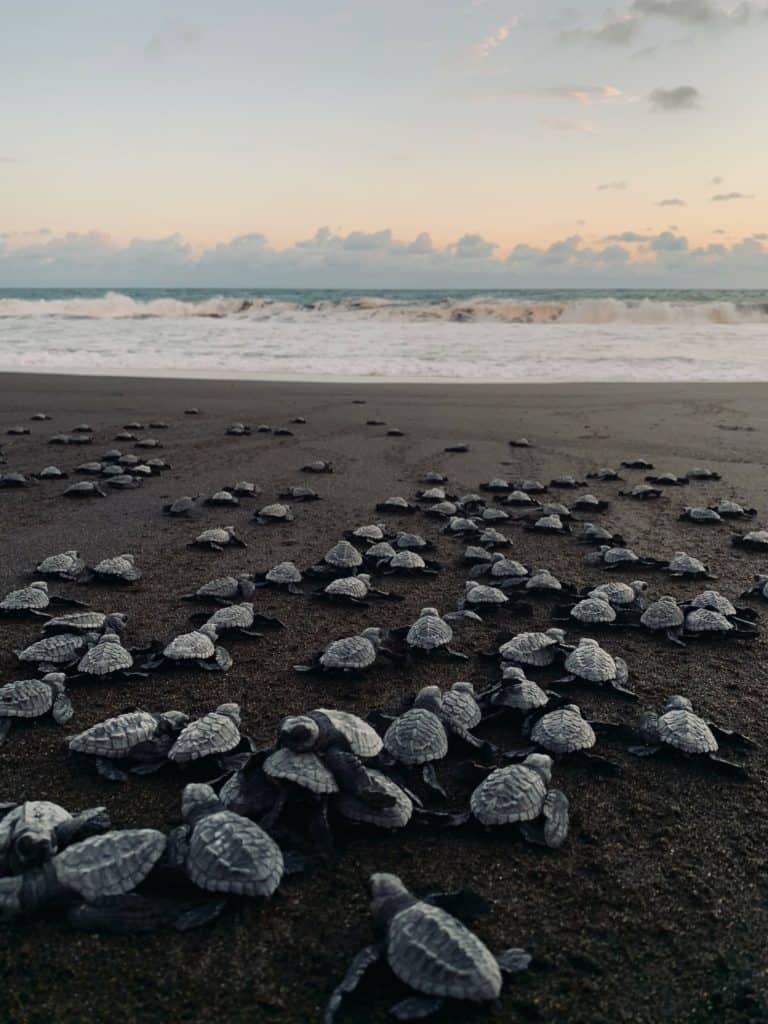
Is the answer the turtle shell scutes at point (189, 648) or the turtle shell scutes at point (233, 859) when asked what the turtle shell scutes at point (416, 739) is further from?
the turtle shell scutes at point (189, 648)

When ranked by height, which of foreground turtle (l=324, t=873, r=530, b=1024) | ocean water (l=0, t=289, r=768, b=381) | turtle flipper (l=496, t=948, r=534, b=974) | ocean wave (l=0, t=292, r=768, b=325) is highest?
ocean wave (l=0, t=292, r=768, b=325)

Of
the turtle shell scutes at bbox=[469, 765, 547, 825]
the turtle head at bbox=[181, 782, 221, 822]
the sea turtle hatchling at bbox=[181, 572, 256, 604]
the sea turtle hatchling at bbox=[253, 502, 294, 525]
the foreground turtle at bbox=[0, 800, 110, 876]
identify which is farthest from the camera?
the sea turtle hatchling at bbox=[253, 502, 294, 525]

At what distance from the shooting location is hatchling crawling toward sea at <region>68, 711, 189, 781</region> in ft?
9.66

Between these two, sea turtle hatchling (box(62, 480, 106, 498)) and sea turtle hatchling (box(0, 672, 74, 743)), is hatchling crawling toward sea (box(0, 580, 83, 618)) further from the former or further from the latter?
sea turtle hatchling (box(62, 480, 106, 498))

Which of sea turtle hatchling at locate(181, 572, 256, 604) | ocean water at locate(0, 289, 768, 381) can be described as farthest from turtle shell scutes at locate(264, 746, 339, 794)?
ocean water at locate(0, 289, 768, 381)

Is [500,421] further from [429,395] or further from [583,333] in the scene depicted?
[583,333]

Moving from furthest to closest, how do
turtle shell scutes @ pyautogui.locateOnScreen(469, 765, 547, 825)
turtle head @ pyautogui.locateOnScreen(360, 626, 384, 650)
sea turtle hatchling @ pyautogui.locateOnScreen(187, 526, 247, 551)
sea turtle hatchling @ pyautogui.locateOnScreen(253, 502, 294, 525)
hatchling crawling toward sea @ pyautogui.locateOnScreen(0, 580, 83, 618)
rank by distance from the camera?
1. sea turtle hatchling @ pyautogui.locateOnScreen(253, 502, 294, 525)
2. sea turtle hatchling @ pyautogui.locateOnScreen(187, 526, 247, 551)
3. hatchling crawling toward sea @ pyautogui.locateOnScreen(0, 580, 83, 618)
4. turtle head @ pyautogui.locateOnScreen(360, 626, 384, 650)
5. turtle shell scutes @ pyautogui.locateOnScreen(469, 765, 547, 825)

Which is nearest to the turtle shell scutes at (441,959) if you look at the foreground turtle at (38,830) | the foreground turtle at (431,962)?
the foreground turtle at (431,962)

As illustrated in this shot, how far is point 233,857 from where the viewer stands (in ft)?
7.40

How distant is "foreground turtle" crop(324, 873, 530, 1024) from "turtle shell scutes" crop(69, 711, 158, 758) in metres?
1.31

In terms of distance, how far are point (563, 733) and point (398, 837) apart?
866mm

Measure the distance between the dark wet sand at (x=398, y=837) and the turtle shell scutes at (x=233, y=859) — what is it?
0.09m

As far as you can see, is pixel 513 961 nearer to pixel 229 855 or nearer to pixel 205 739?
pixel 229 855

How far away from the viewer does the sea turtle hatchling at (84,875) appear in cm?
220
